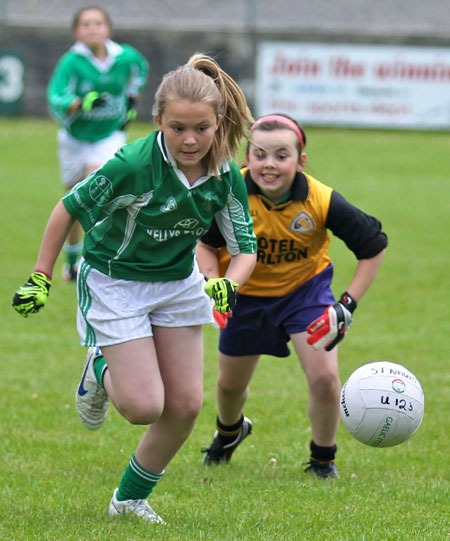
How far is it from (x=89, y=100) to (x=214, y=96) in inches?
226

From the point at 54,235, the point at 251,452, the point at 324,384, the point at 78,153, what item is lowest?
the point at 78,153

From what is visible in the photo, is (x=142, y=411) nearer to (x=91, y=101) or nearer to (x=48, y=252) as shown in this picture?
(x=48, y=252)

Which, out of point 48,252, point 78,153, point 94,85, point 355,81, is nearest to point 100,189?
point 48,252

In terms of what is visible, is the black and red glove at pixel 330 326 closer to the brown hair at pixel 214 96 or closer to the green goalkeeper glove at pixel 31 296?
the brown hair at pixel 214 96

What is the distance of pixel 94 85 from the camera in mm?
10000

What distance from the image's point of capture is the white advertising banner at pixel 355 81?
20312 mm

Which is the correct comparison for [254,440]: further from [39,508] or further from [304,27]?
[304,27]

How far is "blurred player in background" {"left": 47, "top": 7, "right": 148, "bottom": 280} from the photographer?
943cm

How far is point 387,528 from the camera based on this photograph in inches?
149

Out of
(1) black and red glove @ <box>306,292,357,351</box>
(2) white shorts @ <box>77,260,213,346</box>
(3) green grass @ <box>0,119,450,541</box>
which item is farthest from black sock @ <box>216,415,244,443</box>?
(2) white shorts @ <box>77,260,213,346</box>

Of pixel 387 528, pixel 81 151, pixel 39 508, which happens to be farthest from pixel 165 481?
pixel 81 151

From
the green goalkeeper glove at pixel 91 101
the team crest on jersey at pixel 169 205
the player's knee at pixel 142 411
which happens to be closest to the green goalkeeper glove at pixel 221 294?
the team crest on jersey at pixel 169 205

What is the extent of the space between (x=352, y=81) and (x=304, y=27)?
1725 millimetres

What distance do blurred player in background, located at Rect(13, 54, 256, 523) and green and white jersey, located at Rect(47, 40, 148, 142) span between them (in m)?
5.77
